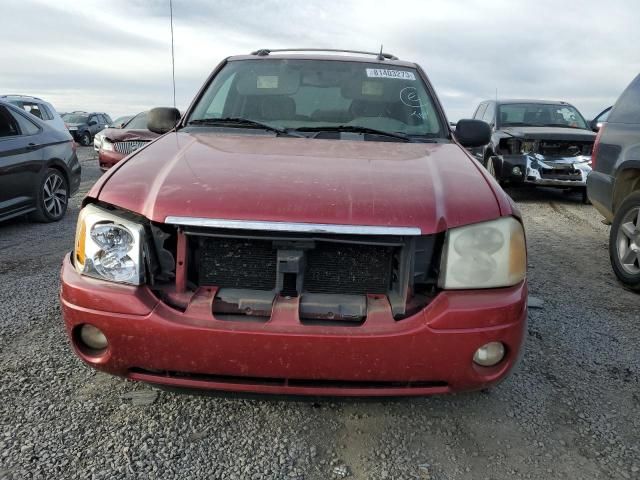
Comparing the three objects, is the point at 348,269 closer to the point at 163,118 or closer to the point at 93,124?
the point at 163,118

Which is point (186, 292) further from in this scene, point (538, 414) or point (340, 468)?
point (538, 414)

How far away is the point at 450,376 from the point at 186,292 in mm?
1029

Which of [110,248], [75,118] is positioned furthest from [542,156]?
[75,118]

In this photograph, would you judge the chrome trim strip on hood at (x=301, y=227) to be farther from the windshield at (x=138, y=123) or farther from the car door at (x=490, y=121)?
the windshield at (x=138, y=123)

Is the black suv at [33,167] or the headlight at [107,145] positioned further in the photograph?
the headlight at [107,145]

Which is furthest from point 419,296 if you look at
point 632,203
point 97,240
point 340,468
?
point 632,203

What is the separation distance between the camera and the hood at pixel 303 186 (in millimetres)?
1972

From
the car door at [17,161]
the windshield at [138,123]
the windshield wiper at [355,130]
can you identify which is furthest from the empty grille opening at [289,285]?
the windshield at [138,123]

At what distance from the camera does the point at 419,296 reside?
6.79ft

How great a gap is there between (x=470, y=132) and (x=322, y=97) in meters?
0.97

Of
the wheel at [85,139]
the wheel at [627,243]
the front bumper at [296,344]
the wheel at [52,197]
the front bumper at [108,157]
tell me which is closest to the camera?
the front bumper at [296,344]

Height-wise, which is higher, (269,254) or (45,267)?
(269,254)

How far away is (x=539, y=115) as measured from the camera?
9867 millimetres

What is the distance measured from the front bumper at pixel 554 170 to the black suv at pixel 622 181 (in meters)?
3.30
